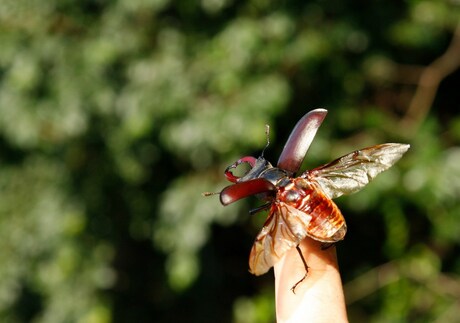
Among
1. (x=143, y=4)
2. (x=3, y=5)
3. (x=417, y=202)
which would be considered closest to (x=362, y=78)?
(x=417, y=202)

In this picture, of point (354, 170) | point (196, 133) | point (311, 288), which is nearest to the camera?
point (311, 288)

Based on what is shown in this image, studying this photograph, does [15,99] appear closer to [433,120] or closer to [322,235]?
[433,120]

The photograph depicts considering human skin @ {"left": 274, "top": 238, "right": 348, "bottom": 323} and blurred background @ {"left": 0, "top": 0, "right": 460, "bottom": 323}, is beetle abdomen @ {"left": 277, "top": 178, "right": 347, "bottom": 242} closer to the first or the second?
human skin @ {"left": 274, "top": 238, "right": 348, "bottom": 323}

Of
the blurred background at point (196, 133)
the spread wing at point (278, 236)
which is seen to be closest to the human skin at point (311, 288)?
the spread wing at point (278, 236)

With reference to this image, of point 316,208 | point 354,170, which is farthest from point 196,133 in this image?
point 316,208

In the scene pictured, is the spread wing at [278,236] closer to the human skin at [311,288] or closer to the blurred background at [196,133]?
the human skin at [311,288]

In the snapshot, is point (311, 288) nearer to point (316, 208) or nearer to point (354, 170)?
point (316, 208)
